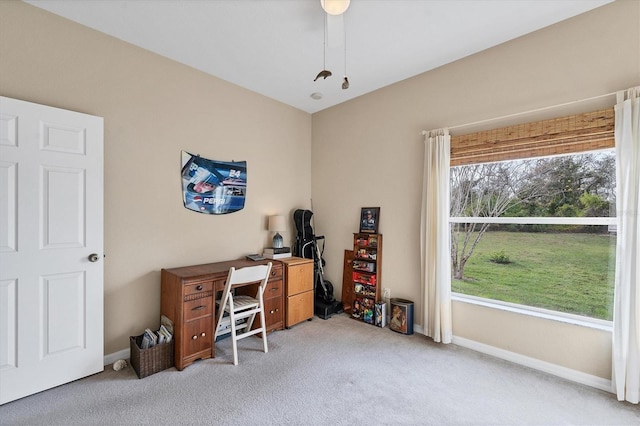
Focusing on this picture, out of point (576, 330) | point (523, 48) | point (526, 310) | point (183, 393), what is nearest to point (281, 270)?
point (183, 393)

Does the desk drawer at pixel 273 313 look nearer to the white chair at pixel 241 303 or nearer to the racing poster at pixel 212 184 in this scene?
the white chair at pixel 241 303

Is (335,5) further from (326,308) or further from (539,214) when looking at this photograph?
(326,308)

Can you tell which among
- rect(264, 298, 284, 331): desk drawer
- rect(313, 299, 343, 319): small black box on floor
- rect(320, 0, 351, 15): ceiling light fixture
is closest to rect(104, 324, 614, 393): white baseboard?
rect(264, 298, 284, 331): desk drawer

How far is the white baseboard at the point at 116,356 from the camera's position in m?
2.38

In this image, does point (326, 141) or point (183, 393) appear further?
point (326, 141)

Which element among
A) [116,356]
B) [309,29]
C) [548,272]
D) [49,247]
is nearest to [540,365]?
[548,272]

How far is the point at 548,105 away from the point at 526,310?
1.78 metres

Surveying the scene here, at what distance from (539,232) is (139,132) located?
148 inches

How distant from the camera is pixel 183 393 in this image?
2.04 meters

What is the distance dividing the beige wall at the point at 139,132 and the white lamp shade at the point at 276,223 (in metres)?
0.20

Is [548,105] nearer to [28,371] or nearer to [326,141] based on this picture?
[326,141]

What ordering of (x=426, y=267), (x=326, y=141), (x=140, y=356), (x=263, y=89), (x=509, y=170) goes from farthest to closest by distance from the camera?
1. (x=326, y=141)
2. (x=263, y=89)
3. (x=426, y=267)
4. (x=509, y=170)
5. (x=140, y=356)

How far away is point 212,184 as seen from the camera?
309 cm

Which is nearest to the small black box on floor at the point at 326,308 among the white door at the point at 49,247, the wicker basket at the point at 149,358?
the wicker basket at the point at 149,358
